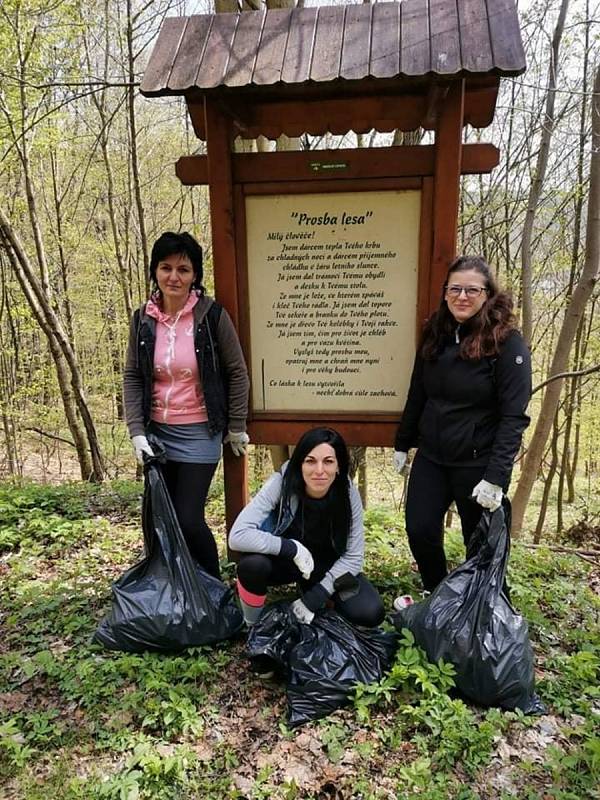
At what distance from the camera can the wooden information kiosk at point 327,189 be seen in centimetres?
254

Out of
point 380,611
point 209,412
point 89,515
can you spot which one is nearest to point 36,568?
point 89,515

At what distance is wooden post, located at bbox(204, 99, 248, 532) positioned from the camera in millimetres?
2834

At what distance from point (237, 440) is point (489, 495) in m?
1.34

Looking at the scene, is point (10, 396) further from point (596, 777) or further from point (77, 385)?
point (596, 777)

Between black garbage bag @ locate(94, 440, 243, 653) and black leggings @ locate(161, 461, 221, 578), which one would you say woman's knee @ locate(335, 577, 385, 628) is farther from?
black leggings @ locate(161, 461, 221, 578)

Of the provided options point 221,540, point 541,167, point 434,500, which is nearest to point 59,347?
point 221,540

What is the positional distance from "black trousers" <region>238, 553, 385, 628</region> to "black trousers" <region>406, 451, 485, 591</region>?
377 mm

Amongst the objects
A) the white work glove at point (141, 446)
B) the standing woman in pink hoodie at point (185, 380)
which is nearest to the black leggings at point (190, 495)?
the standing woman in pink hoodie at point (185, 380)

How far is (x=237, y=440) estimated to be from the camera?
9.77 feet

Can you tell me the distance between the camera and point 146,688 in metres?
2.45

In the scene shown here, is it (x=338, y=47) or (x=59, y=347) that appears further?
(x=59, y=347)

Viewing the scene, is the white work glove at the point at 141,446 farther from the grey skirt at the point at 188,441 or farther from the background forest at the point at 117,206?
the background forest at the point at 117,206

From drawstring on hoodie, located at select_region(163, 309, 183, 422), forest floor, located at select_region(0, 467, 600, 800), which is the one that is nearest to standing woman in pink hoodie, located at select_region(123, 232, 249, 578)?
drawstring on hoodie, located at select_region(163, 309, 183, 422)

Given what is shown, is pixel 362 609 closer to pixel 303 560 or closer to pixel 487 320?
pixel 303 560
